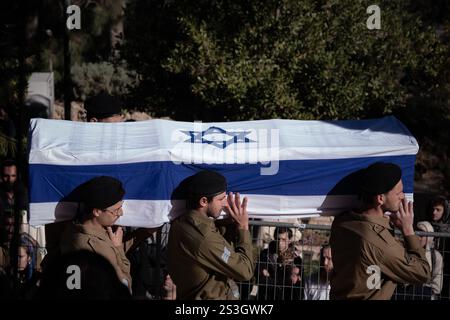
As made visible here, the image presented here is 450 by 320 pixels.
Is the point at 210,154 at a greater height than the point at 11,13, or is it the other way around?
the point at 11,13

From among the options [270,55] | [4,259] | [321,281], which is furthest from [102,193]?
[270,55]

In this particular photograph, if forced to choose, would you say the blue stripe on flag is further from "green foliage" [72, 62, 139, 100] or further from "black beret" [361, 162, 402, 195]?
"green foliage" [72, 62, 139, 100]

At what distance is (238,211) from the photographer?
211 inches

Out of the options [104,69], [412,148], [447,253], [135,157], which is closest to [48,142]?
[135,157]

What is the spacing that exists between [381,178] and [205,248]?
1191 millimetres

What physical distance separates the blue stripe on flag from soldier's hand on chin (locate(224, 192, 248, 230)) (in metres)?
0.14

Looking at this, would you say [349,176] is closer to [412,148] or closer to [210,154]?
[412,148]

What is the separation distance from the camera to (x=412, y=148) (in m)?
5.58

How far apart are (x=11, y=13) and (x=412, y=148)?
635cm

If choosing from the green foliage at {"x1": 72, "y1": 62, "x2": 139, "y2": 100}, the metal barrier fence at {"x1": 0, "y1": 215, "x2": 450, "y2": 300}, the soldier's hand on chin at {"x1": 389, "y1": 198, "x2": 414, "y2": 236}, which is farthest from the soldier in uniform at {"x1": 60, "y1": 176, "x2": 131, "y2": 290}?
the green foliage at {"x1": 72, "y1": 62, "x2": 139, "y2": 100}

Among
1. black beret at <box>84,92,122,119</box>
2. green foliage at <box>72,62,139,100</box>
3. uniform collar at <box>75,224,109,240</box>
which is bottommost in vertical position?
uniform collar at <box>75,224,109,240</box>

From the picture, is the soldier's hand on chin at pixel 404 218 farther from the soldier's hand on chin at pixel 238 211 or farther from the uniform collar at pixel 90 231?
the uniform collar at pixel 90 231

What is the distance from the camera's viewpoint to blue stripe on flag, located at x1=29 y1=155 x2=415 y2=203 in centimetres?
543

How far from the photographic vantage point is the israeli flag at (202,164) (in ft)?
17.9
